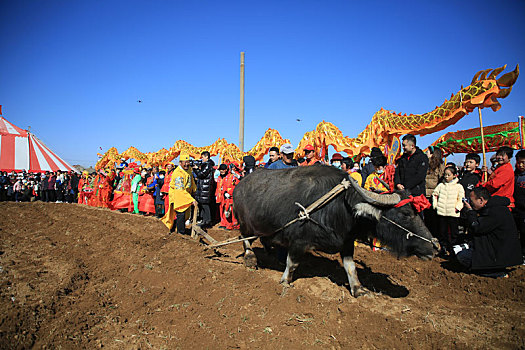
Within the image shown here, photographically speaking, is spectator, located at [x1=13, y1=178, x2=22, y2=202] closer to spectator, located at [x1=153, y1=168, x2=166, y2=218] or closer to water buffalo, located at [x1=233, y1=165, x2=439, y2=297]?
spectator, located at [x1=153, y1=168, x2=166, y2=218]

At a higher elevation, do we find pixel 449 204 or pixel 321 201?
pixel 321 201

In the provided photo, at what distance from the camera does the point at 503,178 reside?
4.81 meters

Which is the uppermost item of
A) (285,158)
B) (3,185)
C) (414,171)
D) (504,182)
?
(285,158)

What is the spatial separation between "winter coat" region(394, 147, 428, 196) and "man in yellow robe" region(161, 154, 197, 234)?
4.44 meters

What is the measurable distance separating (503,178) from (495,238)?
1.25 metres

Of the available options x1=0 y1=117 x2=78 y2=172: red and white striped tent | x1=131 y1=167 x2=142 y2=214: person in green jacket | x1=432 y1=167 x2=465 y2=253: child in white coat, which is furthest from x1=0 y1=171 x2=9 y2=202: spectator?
x1=432 y1=167 x2=465 y2=253: child in white coat

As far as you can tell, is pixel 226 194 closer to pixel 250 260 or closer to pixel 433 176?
pixel 250 260

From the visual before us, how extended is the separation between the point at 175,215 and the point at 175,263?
251 centimetres

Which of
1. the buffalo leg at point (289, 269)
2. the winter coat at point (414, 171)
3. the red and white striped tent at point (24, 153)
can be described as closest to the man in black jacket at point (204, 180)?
the buffalo leg at point (289, 269)

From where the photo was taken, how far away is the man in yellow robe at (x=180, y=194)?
6.40 m

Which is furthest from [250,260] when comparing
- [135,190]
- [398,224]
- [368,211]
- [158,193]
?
[135,190]

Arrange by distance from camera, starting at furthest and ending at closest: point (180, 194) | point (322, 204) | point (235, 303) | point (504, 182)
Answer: point (180, 194) < point (504, 182) < point (322, 204) < point (235, 303)

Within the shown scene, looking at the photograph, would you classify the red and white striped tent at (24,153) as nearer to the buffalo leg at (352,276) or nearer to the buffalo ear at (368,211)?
the buffalo leg at (352,276)

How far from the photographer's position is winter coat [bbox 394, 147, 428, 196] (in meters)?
4.61
